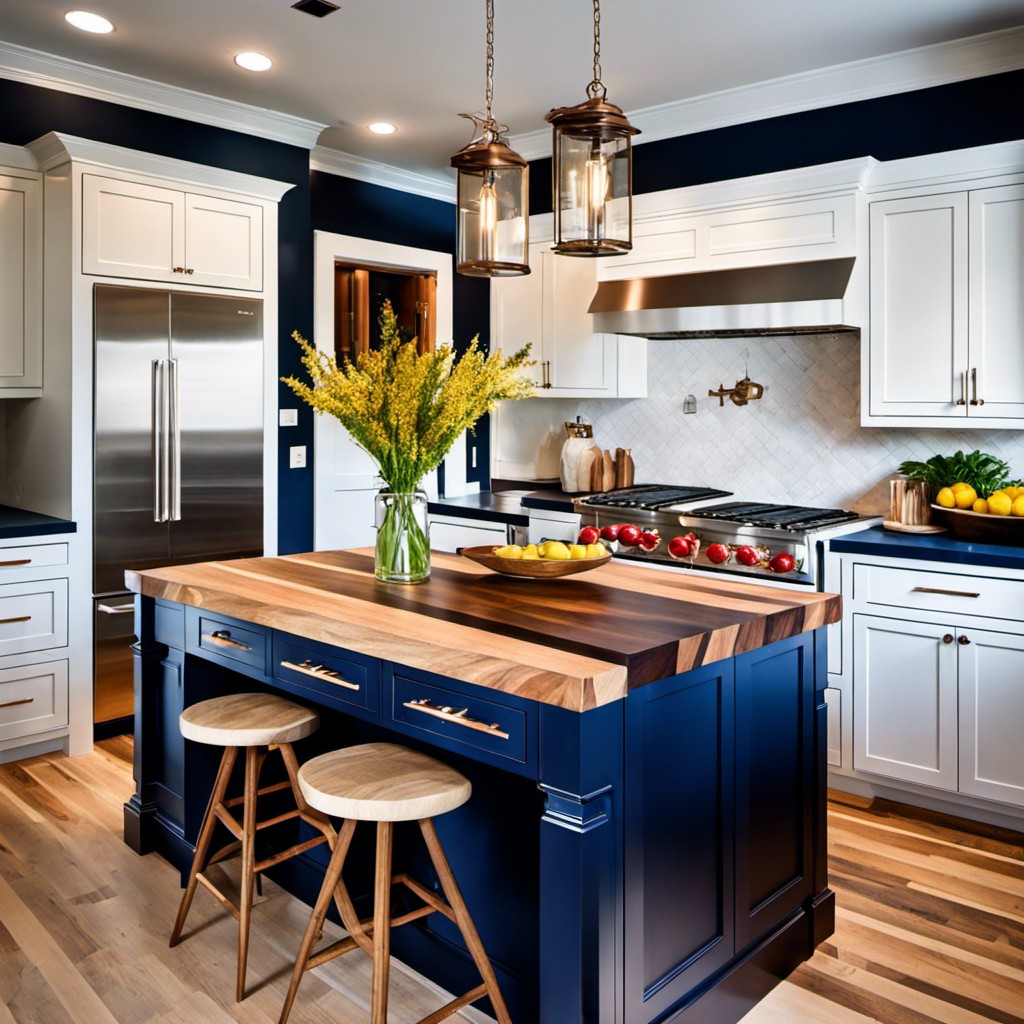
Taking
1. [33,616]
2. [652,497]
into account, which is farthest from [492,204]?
[33,616]

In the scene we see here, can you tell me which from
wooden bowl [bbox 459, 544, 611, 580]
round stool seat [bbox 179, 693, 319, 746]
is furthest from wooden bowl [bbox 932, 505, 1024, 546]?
round stool seat [bbox 179, 693, 319, 746]

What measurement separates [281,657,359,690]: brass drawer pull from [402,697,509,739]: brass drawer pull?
0.67 feet

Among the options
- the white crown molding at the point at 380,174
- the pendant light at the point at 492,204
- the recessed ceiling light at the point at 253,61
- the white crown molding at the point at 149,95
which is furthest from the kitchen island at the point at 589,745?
the white crown molding at the point at 380,174

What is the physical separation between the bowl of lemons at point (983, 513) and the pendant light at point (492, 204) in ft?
6.75

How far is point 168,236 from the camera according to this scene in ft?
13.5

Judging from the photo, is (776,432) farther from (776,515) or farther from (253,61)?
(253,61)

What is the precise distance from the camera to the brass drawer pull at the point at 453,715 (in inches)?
69.3

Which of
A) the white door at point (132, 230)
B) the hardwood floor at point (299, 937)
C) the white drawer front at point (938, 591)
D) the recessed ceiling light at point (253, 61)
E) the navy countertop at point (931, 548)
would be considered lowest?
the hardwood floor at point (299, 937)

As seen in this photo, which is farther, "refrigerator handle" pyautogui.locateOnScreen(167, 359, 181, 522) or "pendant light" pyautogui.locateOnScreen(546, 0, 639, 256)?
"refrigerator handle" pyautogui.locateOnScreen(167, 359, 181, 522)

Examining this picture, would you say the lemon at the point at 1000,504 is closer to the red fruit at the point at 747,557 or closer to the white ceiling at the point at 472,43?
the red fruit at the point at 747,557

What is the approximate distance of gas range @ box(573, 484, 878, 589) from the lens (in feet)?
11.6

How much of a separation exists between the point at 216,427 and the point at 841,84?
311cm

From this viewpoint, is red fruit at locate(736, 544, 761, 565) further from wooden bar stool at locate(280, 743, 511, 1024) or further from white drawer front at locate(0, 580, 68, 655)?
white drawer front at locate(0, 580, 68, 655)

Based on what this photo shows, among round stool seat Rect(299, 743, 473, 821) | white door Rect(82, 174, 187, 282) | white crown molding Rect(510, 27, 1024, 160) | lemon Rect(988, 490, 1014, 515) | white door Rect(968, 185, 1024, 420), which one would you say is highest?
white crown molding Rect(510, 27, 1024, 160)
